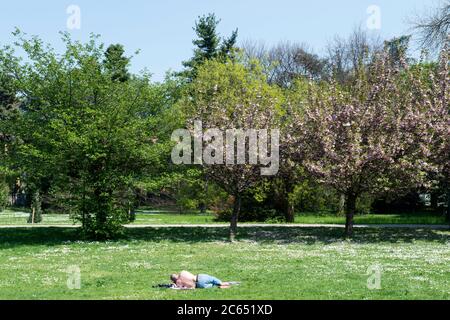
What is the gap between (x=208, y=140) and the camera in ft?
86.1

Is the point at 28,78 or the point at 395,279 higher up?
the point at 28,78

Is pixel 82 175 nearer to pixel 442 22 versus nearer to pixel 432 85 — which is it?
pixel 432 85

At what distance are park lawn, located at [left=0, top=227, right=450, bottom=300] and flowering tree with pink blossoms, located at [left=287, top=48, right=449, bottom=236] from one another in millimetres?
2982

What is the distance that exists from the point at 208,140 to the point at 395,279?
13871 mm

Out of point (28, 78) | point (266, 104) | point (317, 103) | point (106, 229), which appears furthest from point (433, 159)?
point (28, 78)

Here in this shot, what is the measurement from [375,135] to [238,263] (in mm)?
12284

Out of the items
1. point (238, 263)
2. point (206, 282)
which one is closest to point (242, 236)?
point (238, 263)

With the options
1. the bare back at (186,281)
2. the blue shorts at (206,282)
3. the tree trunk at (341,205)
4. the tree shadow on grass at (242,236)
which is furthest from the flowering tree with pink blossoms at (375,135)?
the tree trunk at (341,205)

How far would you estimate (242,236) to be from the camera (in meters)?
28.0

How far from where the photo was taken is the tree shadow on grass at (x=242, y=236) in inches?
1004

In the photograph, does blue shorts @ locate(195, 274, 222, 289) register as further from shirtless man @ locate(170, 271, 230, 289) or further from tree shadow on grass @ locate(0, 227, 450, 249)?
tree shadow on grass @ locate(0, 227, 450, 249)

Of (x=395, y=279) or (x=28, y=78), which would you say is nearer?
(x=395, y=279)

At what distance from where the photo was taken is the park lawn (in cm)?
1227

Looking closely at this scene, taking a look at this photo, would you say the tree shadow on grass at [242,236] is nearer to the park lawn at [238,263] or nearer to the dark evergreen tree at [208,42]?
the park lawn at [238,263]
